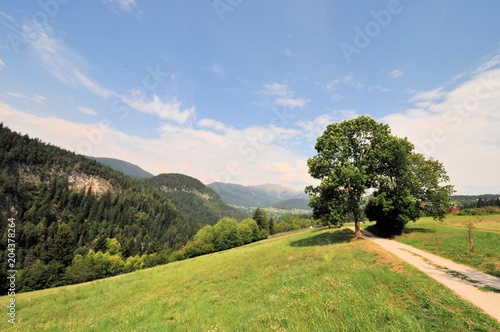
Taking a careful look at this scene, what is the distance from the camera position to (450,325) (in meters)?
7.85

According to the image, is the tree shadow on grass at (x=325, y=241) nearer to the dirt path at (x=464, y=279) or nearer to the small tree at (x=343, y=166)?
the small tree at (x=343, y=166)

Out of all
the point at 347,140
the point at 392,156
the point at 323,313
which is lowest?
the point at 323,313

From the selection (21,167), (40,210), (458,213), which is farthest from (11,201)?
(458,213)

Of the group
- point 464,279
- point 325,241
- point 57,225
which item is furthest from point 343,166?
point 57,225

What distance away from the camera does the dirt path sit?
9.78 metres

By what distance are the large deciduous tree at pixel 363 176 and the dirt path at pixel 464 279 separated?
9.68 meters

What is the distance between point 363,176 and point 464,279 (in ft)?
45.9

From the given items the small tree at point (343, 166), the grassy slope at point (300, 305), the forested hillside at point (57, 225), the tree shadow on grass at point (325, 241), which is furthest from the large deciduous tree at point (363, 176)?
the forested hillside at point (57, 225)

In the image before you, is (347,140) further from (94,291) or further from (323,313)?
(94,291)

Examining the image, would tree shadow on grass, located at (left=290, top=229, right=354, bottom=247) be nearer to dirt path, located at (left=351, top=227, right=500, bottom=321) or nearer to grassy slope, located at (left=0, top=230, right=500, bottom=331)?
grassy slope, located at (left=0, top=230, right=500, bottom=331)

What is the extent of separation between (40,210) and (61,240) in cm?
9385

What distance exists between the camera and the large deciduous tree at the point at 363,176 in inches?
1094

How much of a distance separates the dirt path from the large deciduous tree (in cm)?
968

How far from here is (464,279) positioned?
13344 millimetres
